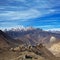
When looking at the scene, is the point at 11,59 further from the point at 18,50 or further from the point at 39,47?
the point at 39,47

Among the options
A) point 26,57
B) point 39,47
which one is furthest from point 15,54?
point 39,47

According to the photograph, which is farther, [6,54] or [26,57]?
[6,54]

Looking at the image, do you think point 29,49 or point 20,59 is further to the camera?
point 29,49

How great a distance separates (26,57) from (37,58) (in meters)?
6.65

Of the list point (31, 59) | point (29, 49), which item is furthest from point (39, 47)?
point (31, 59)

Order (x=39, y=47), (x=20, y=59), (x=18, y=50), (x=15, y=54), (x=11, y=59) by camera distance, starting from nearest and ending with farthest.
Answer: (x=20, y=59), (x=11, y=59), (x=15, y=54), (x=18, y=50), (x=39, y=47)

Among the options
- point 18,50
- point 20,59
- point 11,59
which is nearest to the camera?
point 20,59

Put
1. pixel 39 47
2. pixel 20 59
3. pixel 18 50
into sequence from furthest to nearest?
pixel 39 47
pixel 18 50
pixel 20 59

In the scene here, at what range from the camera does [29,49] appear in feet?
449

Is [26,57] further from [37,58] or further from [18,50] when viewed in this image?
[18,50]

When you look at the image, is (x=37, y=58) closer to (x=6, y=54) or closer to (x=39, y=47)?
(x=6, y=54)

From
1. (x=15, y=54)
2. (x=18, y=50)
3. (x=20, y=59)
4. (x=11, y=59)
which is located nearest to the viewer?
(x=20, y=59)

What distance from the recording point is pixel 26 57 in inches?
4358

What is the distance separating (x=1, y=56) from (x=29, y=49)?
20449 mm
